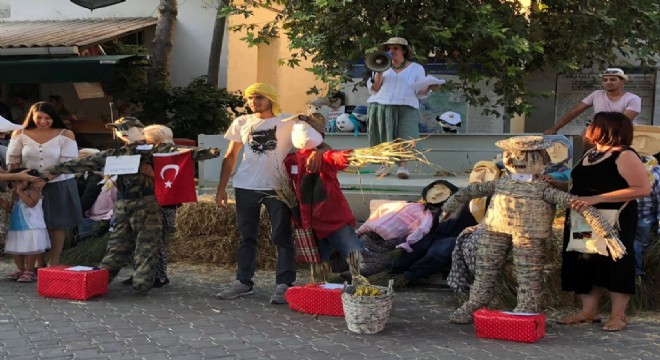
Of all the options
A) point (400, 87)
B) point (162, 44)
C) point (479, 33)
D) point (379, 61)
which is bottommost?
point (400, 87)

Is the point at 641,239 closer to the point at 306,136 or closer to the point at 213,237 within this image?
the point at 306,136

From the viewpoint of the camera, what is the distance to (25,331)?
228 inches

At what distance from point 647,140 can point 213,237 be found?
4.17 m

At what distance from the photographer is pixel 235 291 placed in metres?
6.83

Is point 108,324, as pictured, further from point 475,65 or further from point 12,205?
point 475,65

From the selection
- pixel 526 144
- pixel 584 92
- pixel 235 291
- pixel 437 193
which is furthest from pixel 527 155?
pixel 584 92

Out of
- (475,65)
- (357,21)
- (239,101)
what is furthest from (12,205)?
(239,101)

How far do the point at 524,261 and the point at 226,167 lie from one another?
8.36 feet

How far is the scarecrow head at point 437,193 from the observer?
7641 millimetres

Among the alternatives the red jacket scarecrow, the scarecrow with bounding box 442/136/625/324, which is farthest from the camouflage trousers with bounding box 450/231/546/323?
the red jacket scarecrow

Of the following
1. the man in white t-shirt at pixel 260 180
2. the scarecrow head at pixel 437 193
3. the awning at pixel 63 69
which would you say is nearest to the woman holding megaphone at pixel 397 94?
the scarecrow head at pixel 437 193

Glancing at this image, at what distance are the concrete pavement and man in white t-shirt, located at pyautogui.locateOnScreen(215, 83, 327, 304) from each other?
28 centimetres

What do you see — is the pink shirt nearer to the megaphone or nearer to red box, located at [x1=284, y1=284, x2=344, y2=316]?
red box, located at [x1=284, y1=284, x2=344, y2=316]

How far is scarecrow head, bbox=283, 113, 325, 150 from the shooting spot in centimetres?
627
